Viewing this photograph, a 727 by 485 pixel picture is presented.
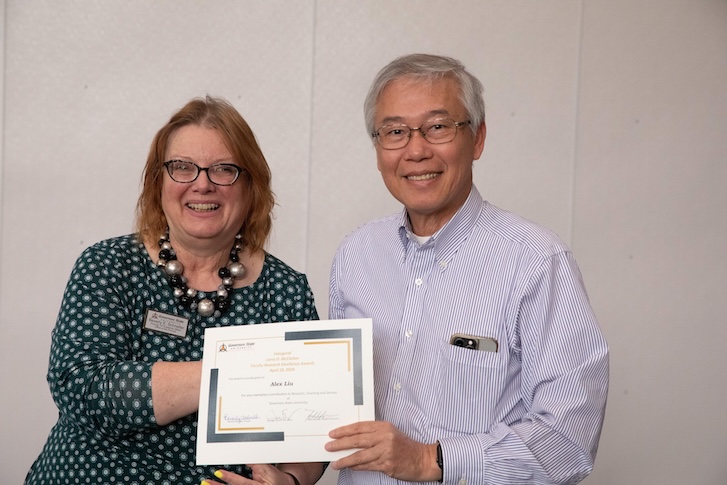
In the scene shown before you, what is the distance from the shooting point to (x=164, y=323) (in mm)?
2324

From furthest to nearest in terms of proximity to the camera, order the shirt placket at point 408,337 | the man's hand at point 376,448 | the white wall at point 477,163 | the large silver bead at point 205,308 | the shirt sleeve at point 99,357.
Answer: the white wall at point 477,163, the large silver bead at point 205,308, the shirt placket at point 408,337, the shirt sleeve at point 99,357, the man's hand at point 376,448

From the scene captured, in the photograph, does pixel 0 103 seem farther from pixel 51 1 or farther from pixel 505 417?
pixel 505 417

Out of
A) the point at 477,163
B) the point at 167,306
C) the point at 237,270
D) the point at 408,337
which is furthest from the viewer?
the point at 477,163

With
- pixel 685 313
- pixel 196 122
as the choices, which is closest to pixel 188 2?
pixel 196 122

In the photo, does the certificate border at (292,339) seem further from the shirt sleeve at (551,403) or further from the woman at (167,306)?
the shirt sleeve at (551,403)

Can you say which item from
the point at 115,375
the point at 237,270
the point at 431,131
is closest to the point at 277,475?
the point at 115,375

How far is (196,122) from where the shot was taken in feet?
8.00

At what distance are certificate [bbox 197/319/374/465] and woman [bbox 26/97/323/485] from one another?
0.33ft

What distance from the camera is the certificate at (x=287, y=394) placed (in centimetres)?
202

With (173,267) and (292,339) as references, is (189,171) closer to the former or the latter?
(173,267)

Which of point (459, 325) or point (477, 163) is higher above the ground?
point (477, 163)

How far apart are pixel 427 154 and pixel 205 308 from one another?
800mm

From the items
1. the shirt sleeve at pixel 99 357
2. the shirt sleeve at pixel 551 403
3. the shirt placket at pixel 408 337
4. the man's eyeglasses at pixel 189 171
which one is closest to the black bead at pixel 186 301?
the shirt sleeve at pixel 99 357
